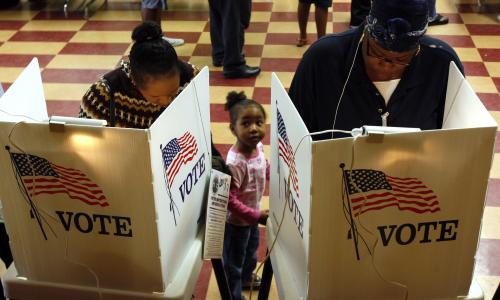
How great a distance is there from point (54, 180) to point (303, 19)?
11.3 ft

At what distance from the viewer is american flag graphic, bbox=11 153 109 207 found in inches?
53.3

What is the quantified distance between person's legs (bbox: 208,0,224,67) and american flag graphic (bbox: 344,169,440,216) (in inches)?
119

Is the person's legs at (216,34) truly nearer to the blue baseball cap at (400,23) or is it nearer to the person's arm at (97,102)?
the person's arm at (97,102)

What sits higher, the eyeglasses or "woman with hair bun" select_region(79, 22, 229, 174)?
the eyeglasses

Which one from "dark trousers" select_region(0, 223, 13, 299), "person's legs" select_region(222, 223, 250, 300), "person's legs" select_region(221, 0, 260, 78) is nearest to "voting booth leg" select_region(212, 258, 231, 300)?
"person's legs" select_region(222, 223, 250, 300)

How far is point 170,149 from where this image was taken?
1390 mm

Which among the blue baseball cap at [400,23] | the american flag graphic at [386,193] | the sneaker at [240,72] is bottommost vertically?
the sneaker at [240,72]

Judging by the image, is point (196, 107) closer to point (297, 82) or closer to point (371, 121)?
point (297, 82)

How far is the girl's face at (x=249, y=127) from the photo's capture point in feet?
6.63

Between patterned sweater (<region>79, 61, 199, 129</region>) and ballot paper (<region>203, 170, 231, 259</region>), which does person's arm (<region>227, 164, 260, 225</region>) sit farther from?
patterned sweater (<region>79, 61, 199, 129</region>)

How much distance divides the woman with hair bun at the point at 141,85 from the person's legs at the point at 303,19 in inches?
109

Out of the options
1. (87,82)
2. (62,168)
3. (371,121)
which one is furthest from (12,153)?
(87,82)

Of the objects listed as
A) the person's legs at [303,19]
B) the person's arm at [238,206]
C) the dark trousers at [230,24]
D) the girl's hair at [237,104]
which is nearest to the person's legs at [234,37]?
the dark trousers at [230,24]

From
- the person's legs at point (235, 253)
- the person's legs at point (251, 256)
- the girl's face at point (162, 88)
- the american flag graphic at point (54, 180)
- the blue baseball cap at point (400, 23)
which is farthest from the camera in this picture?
the person's legs at point (251, 256)
